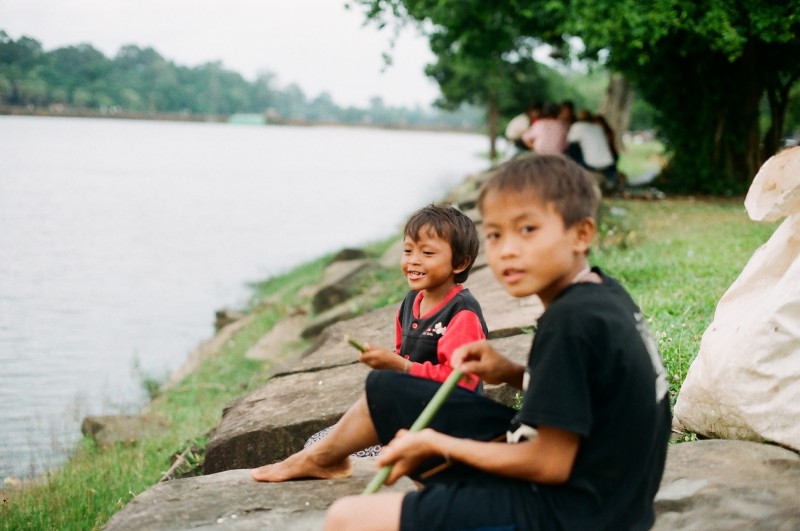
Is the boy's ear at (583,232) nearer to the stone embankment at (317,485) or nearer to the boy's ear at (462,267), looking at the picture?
the stone embankment at (317,485)

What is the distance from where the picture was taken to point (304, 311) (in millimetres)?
10695

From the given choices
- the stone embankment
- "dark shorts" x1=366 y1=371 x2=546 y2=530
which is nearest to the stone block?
the stone embankment

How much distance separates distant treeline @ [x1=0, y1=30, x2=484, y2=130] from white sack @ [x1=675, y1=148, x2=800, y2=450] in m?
11.2

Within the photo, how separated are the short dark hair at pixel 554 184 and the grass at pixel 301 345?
6.80 ft

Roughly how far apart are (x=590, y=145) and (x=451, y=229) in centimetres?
1024

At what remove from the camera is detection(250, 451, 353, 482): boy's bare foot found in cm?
301

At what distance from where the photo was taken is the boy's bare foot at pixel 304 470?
3.01m

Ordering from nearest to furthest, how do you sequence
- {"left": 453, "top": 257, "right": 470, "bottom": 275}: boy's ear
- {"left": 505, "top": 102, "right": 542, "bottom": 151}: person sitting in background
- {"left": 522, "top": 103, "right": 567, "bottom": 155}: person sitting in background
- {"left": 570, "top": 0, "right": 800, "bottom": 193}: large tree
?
1. {"left": 453, "top": 257, "right": 470, "bottom": 275}: boy's ear
2. {"left": 522, "top": 103, "right": 567, "bottom": 155}: person sitting in background
3. {"left": 570, "top": 0, "right": 800, "bottom": 193}: large tree
4. {"left": 505, "top": 102, "right": 542, "bottom": 151}: person sitting in background

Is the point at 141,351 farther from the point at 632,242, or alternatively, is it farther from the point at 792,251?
the point at 792,251

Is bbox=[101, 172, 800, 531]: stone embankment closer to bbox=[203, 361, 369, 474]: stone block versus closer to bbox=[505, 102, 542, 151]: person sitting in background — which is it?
bbox=[203, 361, 369, 474]: stone block

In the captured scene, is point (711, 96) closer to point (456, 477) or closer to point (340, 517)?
point (456, 477)

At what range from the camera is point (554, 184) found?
2.18 m

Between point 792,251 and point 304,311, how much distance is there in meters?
7.91

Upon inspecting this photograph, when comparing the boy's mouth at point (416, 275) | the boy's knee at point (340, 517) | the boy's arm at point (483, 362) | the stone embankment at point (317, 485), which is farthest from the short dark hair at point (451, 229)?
the boy's knee at point (340, 517)
